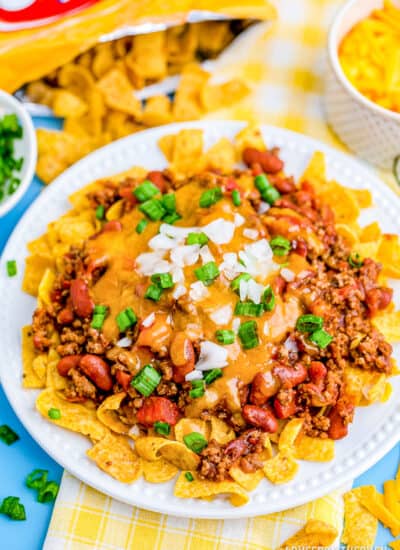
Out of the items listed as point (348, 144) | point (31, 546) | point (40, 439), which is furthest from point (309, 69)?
point (31, 546)

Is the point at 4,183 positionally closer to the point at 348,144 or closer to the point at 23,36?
the point at 23,36

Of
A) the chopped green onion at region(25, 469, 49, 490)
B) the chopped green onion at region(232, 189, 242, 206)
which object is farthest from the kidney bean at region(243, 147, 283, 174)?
the chopped green onion at region(25, 469, 49, 490)

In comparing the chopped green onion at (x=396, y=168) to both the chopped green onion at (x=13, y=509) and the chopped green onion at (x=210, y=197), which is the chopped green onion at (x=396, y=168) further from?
the chopped green onion at (x=13, y=509)

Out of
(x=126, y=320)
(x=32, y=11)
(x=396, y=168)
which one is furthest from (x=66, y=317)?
(x=396, y=168)

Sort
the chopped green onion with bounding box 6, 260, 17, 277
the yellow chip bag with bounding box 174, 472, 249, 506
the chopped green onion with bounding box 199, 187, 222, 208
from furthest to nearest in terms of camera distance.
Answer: the chopped green onion with bounding box 6, 260, 17, 277, the chopped green onion with bounding box 199, 187, 222, 208, the yellow chip bag with bounding box 174, 472, 249, 506

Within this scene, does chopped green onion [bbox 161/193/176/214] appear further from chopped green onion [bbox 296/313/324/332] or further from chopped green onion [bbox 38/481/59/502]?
chopped green onion [bbox 38/481/59/502]

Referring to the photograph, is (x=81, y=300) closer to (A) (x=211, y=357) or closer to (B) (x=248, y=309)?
(A) (x=211, y=357)
